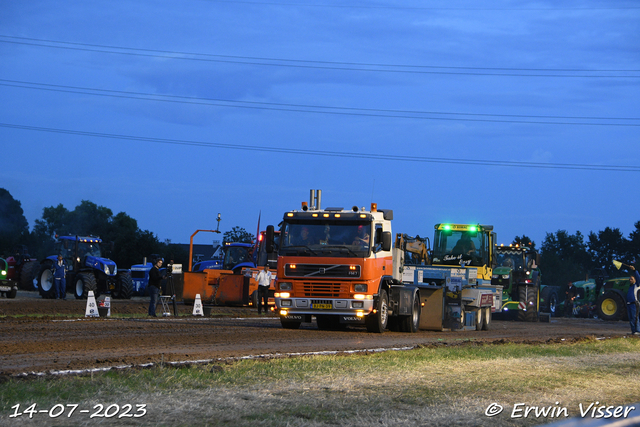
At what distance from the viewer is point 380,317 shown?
19.6 metres

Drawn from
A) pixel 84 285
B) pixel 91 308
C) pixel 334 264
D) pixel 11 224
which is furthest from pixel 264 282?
pixel 11 224

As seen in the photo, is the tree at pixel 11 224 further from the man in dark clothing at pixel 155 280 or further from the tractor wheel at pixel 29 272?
the man in dark clothing at pixel 155 280

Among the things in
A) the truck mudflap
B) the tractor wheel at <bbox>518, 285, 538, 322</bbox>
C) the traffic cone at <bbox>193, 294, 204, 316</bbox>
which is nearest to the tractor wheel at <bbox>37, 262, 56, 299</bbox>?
the traffic cone at <bbox>193, 294, 204, 316</bbox>

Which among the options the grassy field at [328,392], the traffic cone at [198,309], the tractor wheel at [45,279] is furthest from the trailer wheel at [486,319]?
the tractor wheel at [45,279]

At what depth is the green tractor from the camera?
107ft

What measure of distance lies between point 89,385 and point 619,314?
A: 34.0 m

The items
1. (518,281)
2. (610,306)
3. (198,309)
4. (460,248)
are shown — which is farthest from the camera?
(610,306)

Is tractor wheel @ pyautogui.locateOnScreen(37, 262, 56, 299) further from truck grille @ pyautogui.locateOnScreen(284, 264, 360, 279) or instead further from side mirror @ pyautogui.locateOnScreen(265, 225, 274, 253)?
truck grille @ pyautogui.locateOnScreen(284, 264, 360, 279)

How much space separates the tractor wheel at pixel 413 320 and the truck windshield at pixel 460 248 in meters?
5.43

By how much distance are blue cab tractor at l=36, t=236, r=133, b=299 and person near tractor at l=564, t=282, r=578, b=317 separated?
23.8 meters

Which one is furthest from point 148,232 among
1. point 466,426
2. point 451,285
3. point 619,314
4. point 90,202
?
point 466,426

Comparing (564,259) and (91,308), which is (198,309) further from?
(564,259)

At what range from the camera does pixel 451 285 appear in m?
23.4

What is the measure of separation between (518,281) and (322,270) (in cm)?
1718
